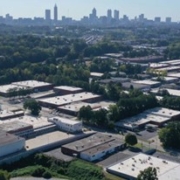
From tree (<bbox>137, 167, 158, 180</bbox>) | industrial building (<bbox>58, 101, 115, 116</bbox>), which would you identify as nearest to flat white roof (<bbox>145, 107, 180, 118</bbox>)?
industrial building (<bbox>58, 101, 115, 116</bbox>)

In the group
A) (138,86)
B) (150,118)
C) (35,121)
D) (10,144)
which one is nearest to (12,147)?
(10,144)

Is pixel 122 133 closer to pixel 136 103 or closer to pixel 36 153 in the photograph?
pixel 136 103

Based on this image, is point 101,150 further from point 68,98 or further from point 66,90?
point 66,90

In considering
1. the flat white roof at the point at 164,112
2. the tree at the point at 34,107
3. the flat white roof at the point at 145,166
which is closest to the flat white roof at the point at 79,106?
the tree at the point at 34,107

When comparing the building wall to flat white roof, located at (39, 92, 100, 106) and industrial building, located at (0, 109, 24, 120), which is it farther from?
flat white roof, located at (39, 92, 100, 106)

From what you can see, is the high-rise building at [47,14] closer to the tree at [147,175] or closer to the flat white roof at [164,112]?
the flat white roof at [164,112]

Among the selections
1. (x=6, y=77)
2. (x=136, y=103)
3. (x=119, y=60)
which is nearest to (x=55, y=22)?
(x=119, y=60)
